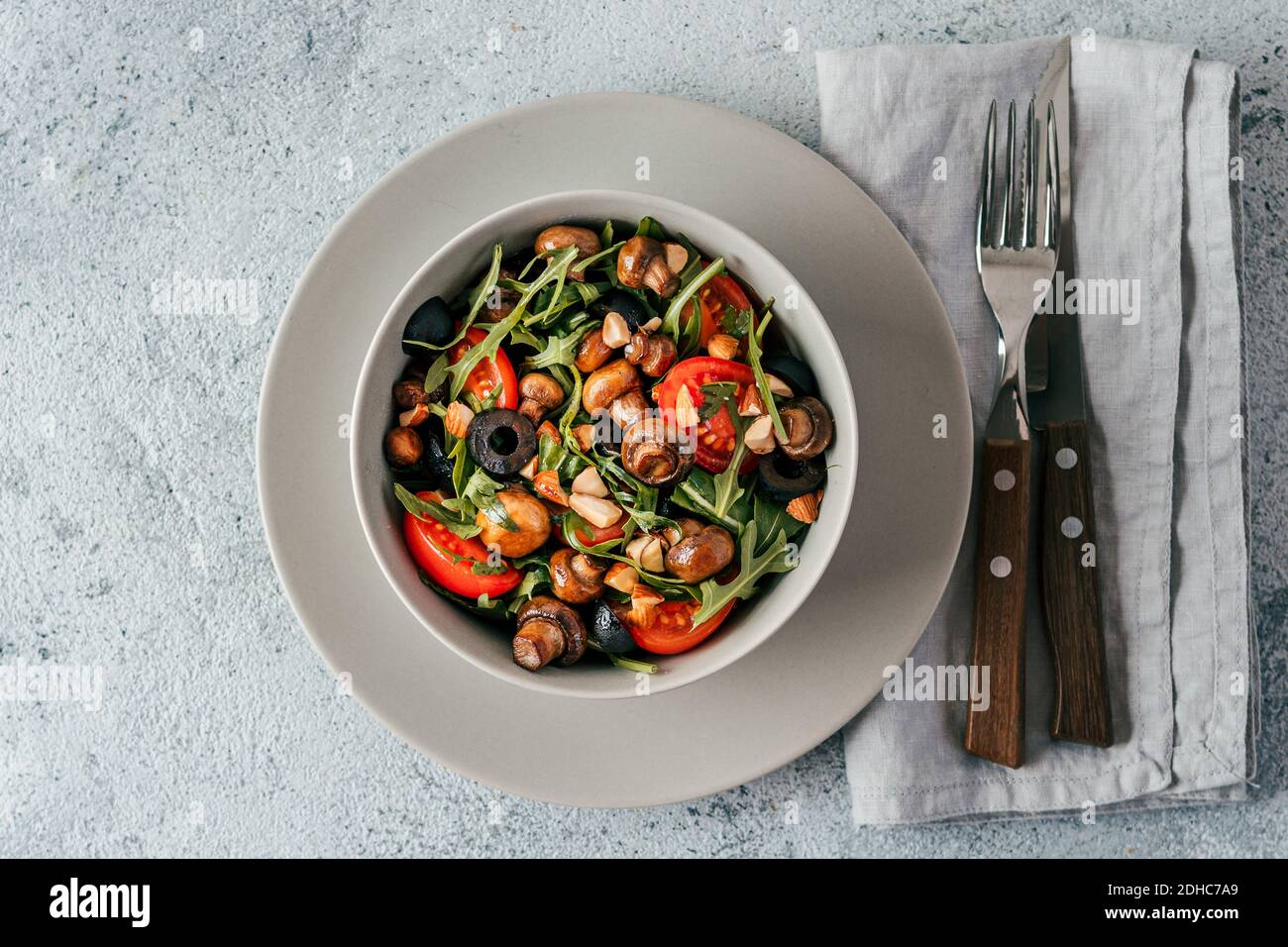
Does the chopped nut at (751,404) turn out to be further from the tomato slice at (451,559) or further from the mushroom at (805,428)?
the tomato slice at (451,559)

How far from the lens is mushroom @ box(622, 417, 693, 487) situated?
1307mm

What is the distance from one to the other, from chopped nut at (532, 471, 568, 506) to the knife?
34.3 inches

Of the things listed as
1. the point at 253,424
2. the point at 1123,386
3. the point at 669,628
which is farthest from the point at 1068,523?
the point at 253,424

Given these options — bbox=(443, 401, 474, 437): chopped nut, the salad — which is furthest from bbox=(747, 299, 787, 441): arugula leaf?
bbox=(443, 401, 474, 437): chopped nut

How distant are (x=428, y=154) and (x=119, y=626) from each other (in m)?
1.10

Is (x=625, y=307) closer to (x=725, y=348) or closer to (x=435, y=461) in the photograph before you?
(x=725, y=348)

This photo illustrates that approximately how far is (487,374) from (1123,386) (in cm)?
114

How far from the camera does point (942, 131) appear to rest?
1.72m

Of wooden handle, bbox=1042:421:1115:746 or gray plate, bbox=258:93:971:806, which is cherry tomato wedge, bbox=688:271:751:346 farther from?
wooden handle, bbox=1042:421:1115:746

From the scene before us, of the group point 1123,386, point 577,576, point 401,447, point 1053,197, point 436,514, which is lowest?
point 577,576

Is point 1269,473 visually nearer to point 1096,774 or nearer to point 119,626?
point 1096,774

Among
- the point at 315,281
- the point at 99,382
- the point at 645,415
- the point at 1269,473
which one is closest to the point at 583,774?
the point at 645,415

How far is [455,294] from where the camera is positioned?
144 cm

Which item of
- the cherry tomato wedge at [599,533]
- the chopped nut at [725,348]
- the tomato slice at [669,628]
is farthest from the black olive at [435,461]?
the chopped nut at [725,348]
